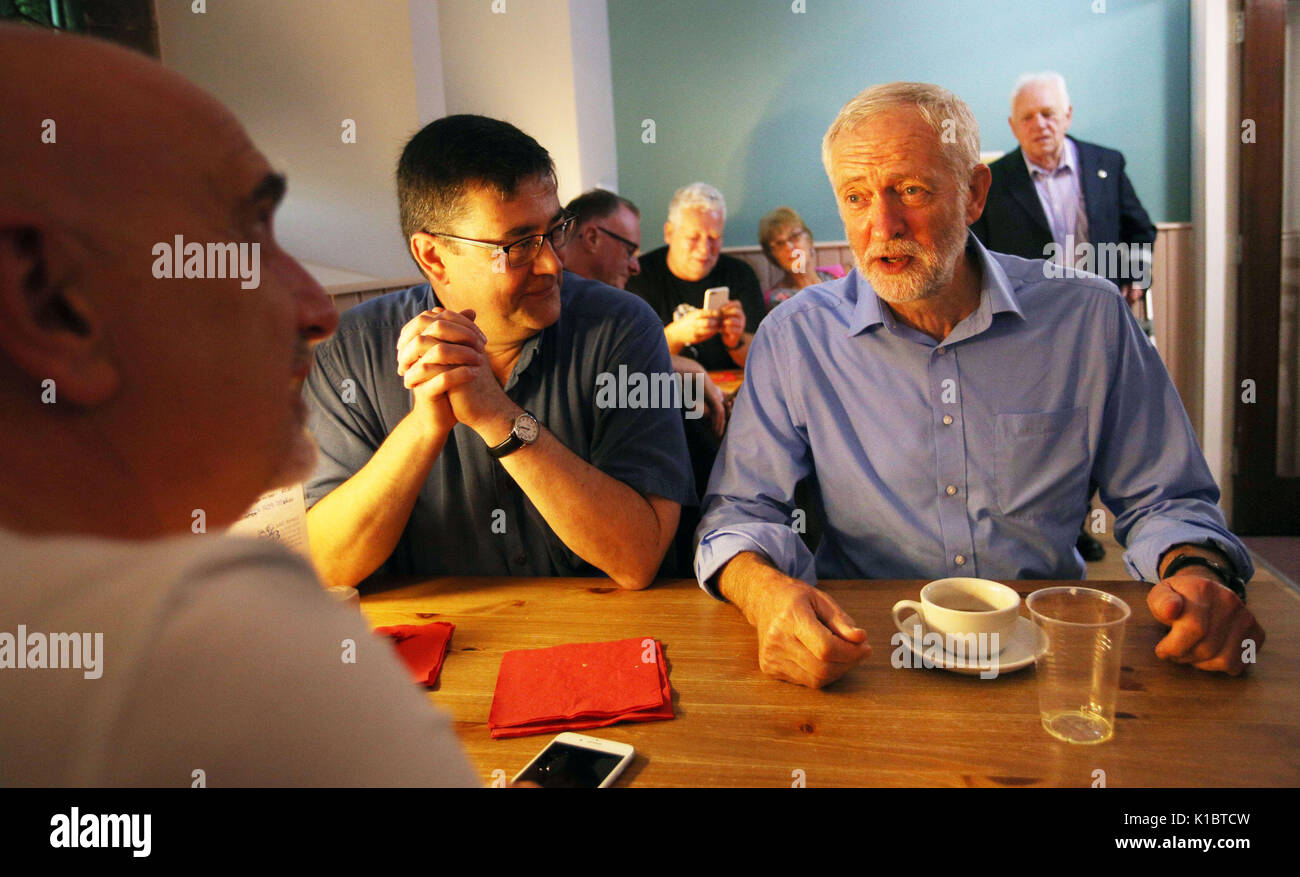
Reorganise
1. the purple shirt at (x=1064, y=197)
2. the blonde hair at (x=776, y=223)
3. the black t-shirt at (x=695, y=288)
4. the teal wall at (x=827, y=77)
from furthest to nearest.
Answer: the blonde hair at (x=776, y=223) < the teal wall at (x=827, y=77) < the black t-shirt at (x=695, y=288) < the purple shirt at (x=1064, y=197)

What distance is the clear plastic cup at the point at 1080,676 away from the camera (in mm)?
890

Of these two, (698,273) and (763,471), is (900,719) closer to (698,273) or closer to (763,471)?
(763,471)

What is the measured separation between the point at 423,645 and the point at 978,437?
39.1 inches

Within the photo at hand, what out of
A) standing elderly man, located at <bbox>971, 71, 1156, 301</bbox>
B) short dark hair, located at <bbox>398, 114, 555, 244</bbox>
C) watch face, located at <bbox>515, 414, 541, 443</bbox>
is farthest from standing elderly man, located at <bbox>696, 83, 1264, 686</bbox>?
standing elderly man, located at <bbox>971, 71, 1156, 301</bbox>

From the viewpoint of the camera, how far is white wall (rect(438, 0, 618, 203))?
3861mm

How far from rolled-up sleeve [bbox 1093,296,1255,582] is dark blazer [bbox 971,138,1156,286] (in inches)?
104

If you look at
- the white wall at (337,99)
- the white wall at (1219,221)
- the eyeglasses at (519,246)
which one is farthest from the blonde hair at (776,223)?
the eyeglasses at (519,246)

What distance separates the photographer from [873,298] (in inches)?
64.6

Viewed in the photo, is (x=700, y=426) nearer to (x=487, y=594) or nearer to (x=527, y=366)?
(x=527, y=366)

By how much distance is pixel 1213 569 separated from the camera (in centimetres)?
121

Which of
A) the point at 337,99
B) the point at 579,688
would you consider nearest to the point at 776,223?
the point at 337,99

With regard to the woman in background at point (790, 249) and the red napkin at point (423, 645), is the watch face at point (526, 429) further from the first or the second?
the woman in background at point (790, 249)

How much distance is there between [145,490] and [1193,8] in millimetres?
5526

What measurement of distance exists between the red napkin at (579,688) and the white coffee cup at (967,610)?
0.32 m
